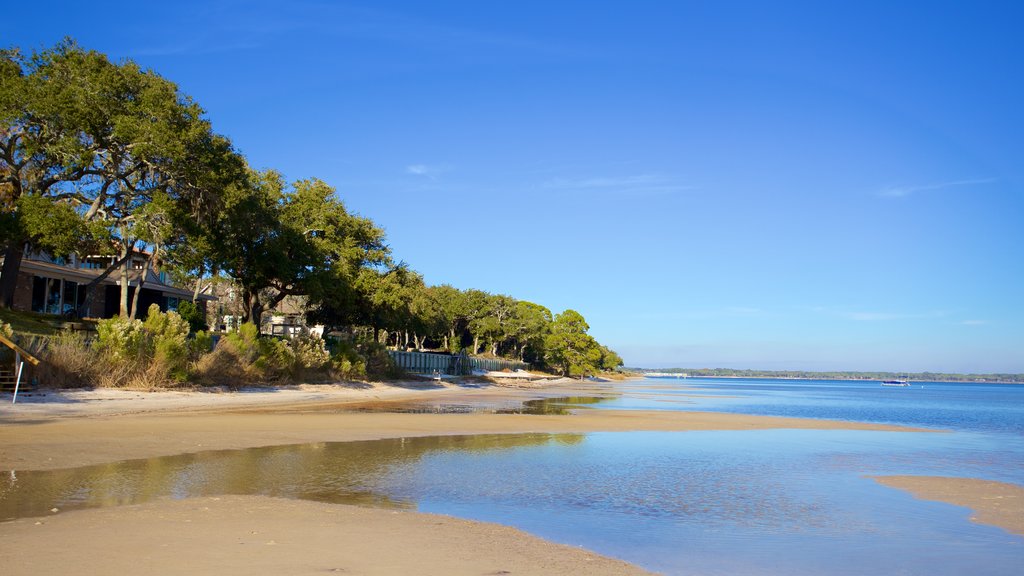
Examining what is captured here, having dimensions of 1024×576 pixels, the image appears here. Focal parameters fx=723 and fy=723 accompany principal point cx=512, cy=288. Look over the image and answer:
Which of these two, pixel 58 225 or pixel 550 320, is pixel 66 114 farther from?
pixel 550 320

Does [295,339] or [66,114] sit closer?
[66,114]

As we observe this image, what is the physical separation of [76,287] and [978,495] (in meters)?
46.7

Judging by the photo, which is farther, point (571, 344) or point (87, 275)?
point (571, 344)

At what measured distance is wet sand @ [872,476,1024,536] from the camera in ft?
32.2

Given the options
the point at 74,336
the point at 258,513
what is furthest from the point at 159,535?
the point at 74,336

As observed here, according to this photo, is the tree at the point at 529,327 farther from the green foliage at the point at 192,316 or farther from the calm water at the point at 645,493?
the calm water at the point at 645,493

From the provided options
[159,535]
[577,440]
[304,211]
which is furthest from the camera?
[304,211]

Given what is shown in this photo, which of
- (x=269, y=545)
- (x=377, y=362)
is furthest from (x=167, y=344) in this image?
(x=377, y=362)

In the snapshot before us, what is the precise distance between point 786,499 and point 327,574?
7580mm

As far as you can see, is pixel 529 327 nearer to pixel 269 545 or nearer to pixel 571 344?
pixel 571 344

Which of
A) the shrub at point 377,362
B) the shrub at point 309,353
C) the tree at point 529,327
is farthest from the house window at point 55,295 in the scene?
the tree at point 529,327

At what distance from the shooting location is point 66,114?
27719mm

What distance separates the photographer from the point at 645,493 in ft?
35.7

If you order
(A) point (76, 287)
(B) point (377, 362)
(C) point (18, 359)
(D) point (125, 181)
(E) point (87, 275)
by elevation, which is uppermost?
(D) point (125, 181)
